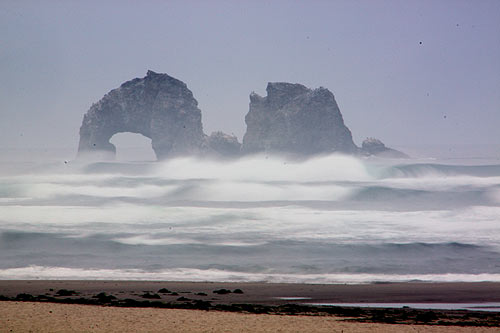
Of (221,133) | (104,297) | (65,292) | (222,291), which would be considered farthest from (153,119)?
(104,297)

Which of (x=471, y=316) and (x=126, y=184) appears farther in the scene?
(x=126, y=184)

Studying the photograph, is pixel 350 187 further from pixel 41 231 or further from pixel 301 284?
pixel 301 284

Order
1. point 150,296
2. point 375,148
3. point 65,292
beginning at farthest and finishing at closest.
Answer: point 375,148 < point 65,292 < point 150,296

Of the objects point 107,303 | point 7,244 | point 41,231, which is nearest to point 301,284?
point 107,303

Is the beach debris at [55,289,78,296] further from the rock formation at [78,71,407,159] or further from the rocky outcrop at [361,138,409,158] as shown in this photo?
the rocky outcrop at [361,138,409,158]

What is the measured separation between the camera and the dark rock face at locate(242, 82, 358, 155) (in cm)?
16738

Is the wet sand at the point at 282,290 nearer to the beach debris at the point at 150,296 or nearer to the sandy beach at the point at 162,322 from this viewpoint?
the beach debris at the point at 150,296

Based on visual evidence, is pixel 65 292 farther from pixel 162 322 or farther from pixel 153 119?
→ pixel 153 119

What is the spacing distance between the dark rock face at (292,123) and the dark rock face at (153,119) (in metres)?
15.8

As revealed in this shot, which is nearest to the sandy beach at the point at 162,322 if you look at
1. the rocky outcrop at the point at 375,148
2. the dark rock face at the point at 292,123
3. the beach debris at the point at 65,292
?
the beach debris at the point at 65,292

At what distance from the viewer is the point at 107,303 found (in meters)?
25.2

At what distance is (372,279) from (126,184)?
10943 centimetres

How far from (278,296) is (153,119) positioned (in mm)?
143158

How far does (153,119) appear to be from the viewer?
16812cm
